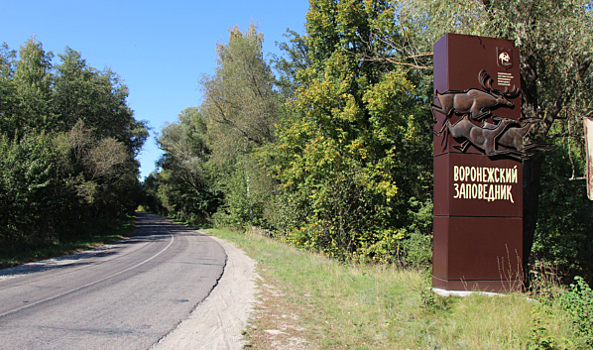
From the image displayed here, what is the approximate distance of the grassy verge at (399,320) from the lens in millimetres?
5309

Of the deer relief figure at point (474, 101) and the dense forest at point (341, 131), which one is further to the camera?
the dense forest at point (341, 131)

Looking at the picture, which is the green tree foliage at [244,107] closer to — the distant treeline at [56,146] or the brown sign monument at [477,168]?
the distant treeline at [56,146]

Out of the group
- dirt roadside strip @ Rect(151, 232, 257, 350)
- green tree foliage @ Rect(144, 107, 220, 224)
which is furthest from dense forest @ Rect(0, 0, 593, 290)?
green tree foliage @ Rect(144, 107, 220, 224)

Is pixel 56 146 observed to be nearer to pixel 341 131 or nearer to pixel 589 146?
pixel 341 131

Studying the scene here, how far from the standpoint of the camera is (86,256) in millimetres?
18016

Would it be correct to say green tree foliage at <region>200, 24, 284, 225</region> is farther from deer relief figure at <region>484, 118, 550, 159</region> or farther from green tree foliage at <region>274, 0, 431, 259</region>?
deer relief figure at <region>484, 118, 550, 159</region>

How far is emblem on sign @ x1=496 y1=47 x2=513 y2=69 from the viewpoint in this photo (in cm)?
849

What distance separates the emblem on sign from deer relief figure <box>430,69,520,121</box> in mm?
634

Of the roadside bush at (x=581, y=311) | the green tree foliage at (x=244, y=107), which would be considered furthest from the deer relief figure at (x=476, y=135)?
the green tree foliage at (x=244, y=107)

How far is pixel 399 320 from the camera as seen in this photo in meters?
6.53

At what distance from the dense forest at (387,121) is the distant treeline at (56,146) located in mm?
10477

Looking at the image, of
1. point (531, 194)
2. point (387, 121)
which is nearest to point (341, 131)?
point (387, 121)

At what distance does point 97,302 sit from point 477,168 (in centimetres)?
844

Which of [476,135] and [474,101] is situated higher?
[474,101]
